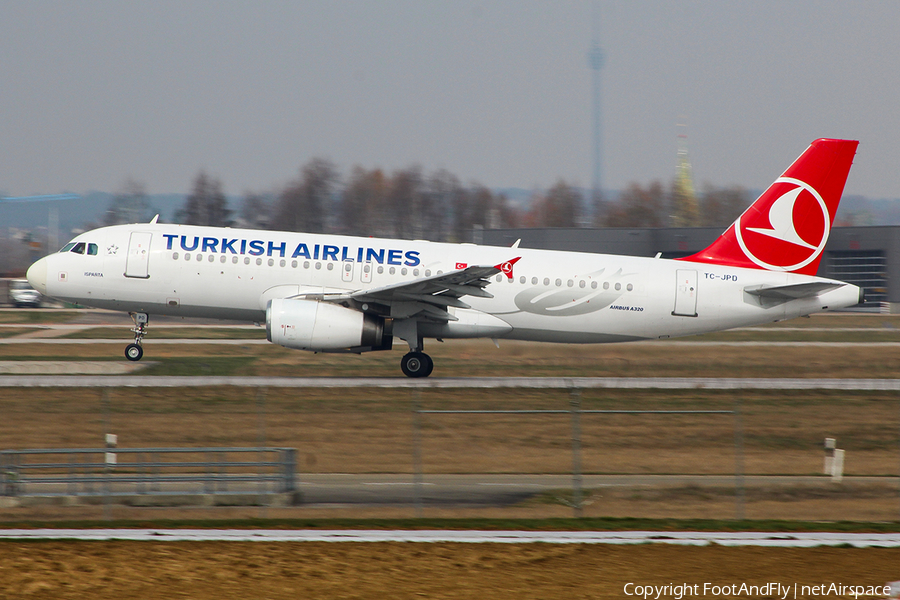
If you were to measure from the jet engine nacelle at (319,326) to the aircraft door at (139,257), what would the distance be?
4148 mm

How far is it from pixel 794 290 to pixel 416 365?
11.5m

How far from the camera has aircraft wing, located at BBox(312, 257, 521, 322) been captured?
24.2m

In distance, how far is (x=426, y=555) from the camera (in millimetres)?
11570

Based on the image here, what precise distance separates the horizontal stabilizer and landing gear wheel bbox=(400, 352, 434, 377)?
10.0 meters

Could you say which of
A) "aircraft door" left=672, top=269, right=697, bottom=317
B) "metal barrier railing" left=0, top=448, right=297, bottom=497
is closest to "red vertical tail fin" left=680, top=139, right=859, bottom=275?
"aircraft door" left=672, top=269, right=697, bottom=317

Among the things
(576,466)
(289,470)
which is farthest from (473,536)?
(289,470)

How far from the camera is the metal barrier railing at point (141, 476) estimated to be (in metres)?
13.5

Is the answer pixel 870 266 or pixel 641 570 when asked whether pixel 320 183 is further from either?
pixel 641 570

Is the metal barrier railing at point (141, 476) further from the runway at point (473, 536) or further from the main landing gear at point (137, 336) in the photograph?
the main landing gear at point (137, 336)

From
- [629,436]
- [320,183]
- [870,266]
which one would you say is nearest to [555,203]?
[320,183]

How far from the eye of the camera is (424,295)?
25.0 m

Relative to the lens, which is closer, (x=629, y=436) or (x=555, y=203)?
(x=629, y=436)

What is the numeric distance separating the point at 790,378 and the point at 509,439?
1716cm

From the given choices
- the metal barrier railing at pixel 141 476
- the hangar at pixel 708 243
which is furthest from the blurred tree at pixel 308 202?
the metal barrier railing at pixel 141 476
